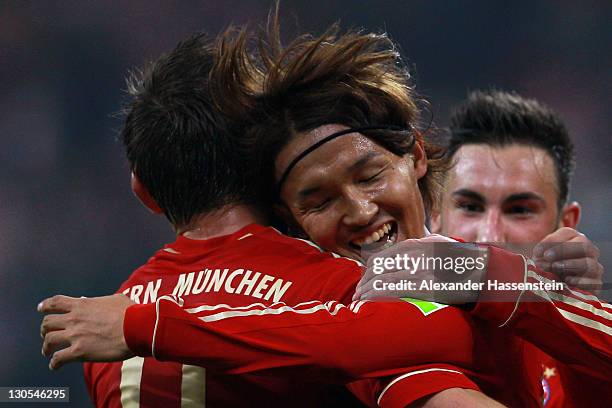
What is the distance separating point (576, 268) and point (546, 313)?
13.4 inches

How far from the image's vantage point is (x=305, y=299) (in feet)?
6.31

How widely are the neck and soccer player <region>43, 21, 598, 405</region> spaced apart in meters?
0.11

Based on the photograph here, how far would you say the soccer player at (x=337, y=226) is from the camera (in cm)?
166

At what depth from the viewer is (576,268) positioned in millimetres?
2115

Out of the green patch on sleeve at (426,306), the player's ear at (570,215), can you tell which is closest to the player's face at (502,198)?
the player's ear at (570,215)

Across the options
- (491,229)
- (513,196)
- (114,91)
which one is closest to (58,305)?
(491,229)

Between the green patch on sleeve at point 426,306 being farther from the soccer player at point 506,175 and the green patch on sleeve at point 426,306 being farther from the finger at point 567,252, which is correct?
the soccer player at point 506,175

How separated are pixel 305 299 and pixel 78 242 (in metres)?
3.59

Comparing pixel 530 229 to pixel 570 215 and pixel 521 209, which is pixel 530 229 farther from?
pixel 570 215

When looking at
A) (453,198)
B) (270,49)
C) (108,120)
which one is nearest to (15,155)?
(108,120)

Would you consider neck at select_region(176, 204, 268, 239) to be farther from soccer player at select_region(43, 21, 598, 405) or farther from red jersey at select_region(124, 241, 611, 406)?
Answer: red jersey at select_region(124, 241, 611, 406)

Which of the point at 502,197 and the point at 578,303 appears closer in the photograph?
the point at 578,303

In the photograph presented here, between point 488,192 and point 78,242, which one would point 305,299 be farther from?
point 78,242

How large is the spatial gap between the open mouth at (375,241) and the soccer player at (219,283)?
16 centimetres
